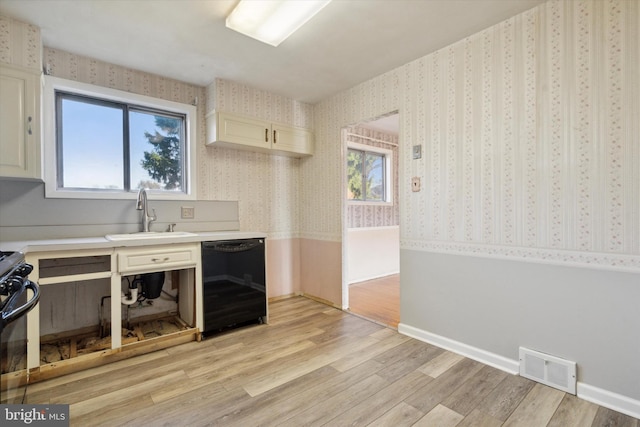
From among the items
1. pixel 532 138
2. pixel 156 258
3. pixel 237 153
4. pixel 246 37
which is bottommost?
pixel 156 258

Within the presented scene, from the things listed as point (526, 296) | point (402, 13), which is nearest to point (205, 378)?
point (526, 296)

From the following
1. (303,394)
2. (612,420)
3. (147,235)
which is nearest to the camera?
(612,420)

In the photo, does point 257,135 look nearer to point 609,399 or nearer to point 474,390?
point 474,390

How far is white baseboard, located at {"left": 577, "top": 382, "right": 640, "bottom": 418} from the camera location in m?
1.62

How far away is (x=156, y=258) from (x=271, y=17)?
6.26 feet

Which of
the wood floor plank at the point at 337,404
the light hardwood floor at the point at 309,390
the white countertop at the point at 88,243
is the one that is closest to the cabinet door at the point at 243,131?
the white countertop at the point at 88,243

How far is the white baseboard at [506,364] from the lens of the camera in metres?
1.64

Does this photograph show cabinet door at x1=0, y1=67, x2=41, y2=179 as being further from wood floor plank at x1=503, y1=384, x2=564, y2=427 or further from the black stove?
wood floor plank at x1=503, y1=384, x2=564, y2=427

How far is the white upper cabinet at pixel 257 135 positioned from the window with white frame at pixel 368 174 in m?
1.22

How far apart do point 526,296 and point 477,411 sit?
81 centimetres

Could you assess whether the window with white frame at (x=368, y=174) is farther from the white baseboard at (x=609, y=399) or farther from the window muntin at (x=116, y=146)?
the white baseboard at (x=609, y=399)

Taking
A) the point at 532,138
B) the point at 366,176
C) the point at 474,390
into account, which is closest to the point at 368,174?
the point at 366,176

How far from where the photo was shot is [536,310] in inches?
77.3

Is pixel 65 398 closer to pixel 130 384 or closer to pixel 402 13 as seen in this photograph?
pixel 130 384
